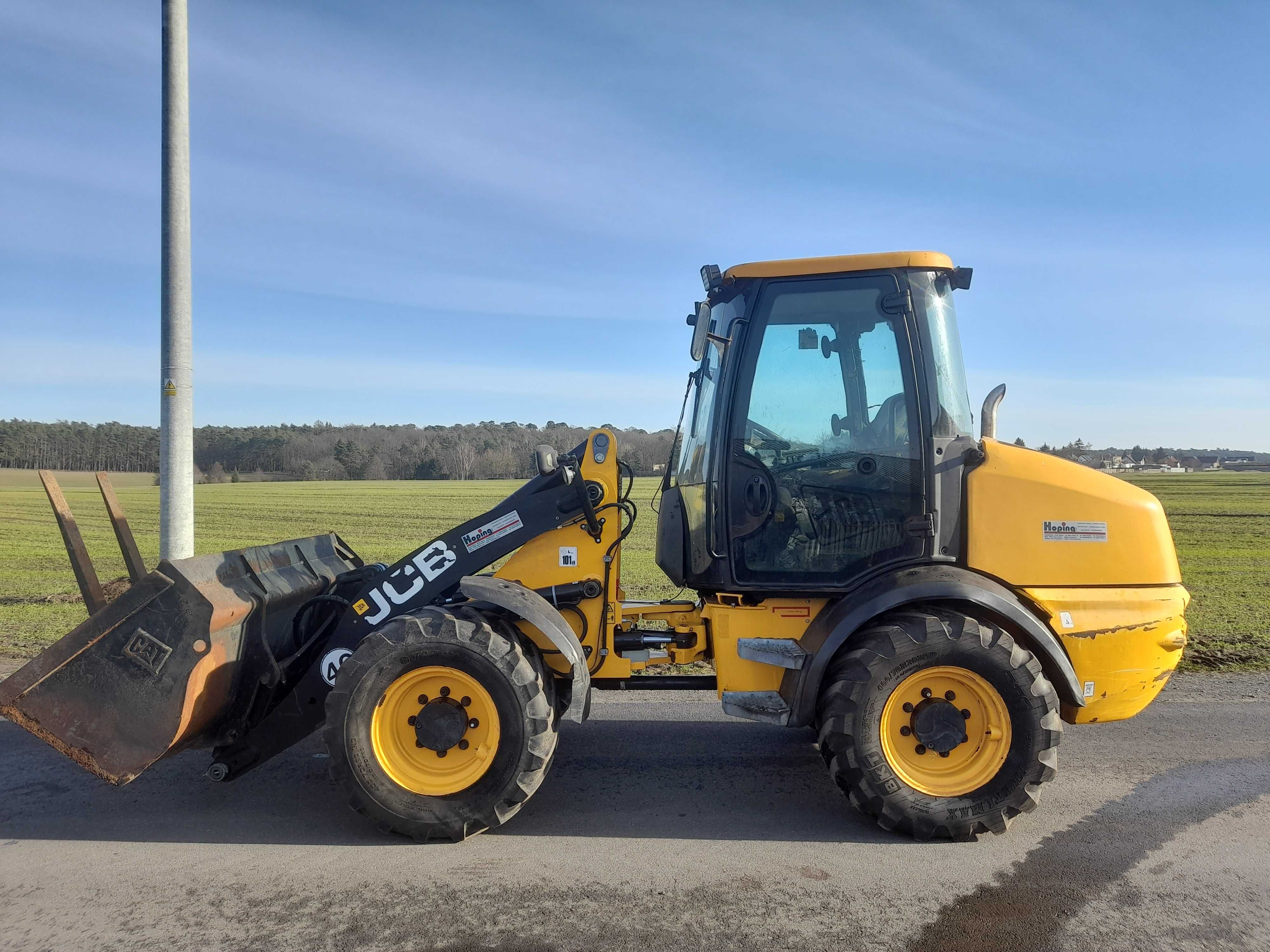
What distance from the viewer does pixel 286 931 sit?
3.19 metres

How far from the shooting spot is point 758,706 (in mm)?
4359

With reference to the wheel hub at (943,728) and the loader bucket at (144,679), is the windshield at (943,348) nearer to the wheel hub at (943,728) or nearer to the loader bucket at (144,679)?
the wheel hub at (943,728)

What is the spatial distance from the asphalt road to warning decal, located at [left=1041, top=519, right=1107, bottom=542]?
1.32 m

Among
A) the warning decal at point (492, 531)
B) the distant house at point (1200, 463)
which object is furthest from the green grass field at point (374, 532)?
the distant house at point (1200, 463)

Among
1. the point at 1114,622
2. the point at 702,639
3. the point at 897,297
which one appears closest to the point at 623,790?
the point at 702,639

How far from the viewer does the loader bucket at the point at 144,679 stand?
388 centimetres

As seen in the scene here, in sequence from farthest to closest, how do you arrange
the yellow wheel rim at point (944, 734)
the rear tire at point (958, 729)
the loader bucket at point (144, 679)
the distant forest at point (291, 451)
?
the distant forest at point (291, 451)
the yellow wheel rim at point (944, 734)
the rear tire at point (958, 729)
the loader bucket at point (144, 679)

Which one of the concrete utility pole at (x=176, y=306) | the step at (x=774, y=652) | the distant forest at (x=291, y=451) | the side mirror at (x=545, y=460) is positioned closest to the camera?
the step at (x=774, y=652)

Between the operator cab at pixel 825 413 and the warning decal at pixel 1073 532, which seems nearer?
the warning decal at pixel 1073 532

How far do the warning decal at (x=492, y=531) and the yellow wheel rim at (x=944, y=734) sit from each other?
80.6 inches

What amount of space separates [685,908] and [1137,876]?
188 centimetres

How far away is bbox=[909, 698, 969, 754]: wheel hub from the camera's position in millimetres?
4117

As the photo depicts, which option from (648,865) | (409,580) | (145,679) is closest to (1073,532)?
(648,865)

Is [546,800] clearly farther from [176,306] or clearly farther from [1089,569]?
[176,306]
